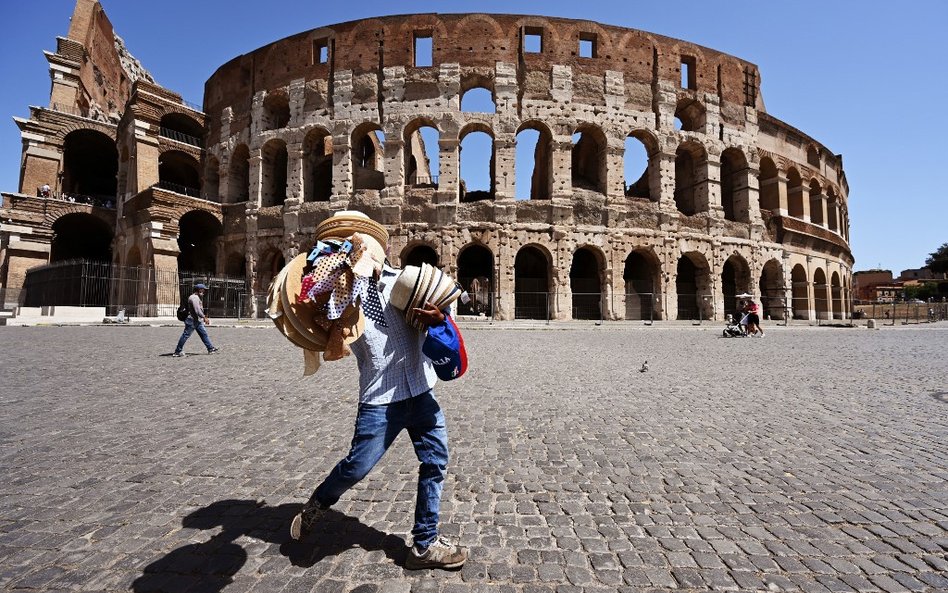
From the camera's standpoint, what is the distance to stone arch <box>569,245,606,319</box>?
19.4 metres

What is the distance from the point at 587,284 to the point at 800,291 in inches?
533

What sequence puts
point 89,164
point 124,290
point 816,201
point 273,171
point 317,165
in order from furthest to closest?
point 89,164 < point 816,201 < point 317,165 < point 273,171 < point 124,290

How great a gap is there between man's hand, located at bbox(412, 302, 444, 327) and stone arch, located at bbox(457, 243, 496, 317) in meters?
17.1

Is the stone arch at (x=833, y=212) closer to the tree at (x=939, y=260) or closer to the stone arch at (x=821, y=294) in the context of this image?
the stone arch at (x=821, y=294)

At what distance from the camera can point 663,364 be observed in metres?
7.31

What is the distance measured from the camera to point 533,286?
20312 mm

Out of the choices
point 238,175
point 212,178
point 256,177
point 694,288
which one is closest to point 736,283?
point 694,288

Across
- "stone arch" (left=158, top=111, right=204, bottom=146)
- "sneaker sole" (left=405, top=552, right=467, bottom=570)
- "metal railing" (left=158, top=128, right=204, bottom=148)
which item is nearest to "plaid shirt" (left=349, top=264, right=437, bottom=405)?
"sneaker sole" (left=405, top=552, right=467, bottom=570)

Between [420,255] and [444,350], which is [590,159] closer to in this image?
[420,255]

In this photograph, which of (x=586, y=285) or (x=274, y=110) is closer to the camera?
(x=586, y=285)

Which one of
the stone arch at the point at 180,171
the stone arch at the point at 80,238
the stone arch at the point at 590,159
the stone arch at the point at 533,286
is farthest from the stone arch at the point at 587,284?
the stone arch at the point at 80,238

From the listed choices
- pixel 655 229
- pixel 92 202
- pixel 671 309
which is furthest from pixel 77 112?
pixel 671 309

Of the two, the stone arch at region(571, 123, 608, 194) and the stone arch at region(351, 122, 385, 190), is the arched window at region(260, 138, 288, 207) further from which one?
the stone arch at region(571, 123, 608, 194)

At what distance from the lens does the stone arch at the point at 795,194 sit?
24234 mm
